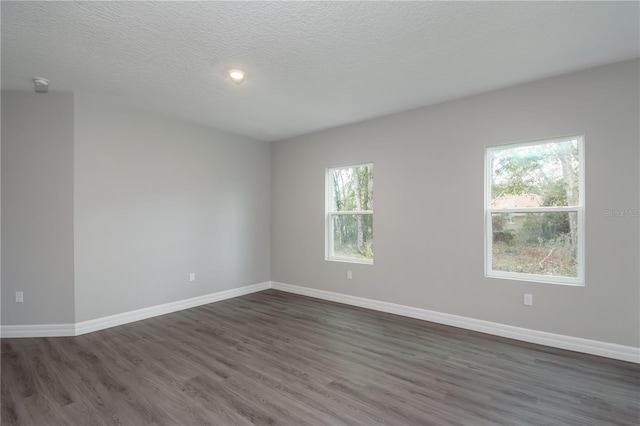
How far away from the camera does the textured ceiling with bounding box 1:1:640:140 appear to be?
2.13m

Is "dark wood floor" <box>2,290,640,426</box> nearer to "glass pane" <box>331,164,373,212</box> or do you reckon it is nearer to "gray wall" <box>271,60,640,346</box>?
"gray wall" <box>271,60,640,346</box>

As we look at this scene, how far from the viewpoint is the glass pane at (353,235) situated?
4.68 m

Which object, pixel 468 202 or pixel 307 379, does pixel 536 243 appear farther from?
pixel 307 379

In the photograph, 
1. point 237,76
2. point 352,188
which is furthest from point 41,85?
point 352,188

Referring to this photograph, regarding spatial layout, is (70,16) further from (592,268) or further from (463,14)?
(592,268)

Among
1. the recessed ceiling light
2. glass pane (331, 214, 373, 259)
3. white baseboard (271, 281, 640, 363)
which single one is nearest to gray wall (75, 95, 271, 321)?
glass pane (331, 214, 373, 259)

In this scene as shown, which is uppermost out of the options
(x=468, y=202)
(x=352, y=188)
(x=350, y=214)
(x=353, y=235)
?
(x=352, y=188)

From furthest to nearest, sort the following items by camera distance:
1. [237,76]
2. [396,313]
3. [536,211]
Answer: [396,313] < [536,211] < [237,76]

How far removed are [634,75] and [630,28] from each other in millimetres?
675

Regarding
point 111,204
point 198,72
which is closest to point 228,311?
point 111,204

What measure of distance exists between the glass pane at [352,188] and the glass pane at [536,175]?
165 cm

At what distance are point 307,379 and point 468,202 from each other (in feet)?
8.46

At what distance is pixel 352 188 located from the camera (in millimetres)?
4895

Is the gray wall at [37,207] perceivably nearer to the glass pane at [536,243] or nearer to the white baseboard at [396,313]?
the white baseboard at [396,313]
